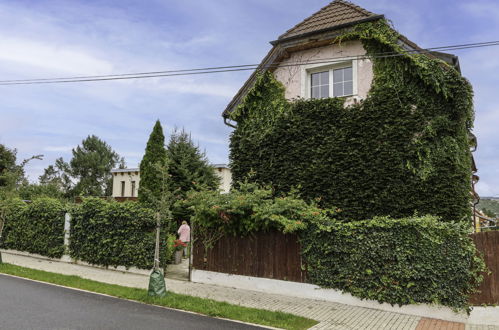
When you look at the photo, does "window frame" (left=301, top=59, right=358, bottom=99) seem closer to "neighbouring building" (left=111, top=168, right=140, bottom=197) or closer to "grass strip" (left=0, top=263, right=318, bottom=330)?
"grass strip" (left=0, top=263, right=318, bottom=330)

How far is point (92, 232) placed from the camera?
13.2 m

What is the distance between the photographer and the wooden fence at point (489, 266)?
23.8 feet

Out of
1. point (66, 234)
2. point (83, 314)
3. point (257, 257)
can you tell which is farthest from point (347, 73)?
point (66, 234)

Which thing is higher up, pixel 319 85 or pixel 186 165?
pixel 319 85

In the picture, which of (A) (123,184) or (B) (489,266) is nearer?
(B) (489,266)

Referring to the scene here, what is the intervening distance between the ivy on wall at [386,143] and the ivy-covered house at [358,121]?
0.09 ft

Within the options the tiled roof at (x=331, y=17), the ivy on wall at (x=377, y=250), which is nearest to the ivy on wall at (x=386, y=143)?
the tiled roof at (x=331, y=17)

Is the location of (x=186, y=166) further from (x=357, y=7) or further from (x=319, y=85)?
(x=357, y=7)

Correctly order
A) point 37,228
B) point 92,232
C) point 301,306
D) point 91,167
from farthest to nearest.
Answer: point 91,167 < point 37,228 < point 92,232 < point 301,306

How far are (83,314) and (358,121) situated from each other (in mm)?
8688

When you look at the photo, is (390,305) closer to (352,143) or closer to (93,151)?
(352,143)

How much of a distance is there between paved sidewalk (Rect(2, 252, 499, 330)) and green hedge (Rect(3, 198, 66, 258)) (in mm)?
2444

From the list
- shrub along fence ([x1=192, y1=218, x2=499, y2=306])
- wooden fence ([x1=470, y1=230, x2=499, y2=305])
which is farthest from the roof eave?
wooden fence ([x1=470, y1=230, x2=499, y2=305])

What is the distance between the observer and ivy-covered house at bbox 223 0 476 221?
394 inches
